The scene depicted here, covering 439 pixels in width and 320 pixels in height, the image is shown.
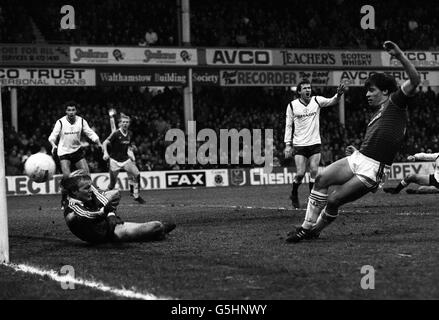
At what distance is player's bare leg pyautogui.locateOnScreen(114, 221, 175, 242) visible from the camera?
9.65 metres

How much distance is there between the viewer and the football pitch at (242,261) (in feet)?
20.2

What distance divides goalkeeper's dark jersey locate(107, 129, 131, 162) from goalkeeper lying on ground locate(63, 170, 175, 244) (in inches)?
394

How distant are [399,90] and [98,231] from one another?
13.2 ft

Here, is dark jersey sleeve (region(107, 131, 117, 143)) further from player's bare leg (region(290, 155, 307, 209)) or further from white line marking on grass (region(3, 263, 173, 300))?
white line marking on grass (region(3, 263, 173, 300))

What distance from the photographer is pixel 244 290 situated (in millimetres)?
6152

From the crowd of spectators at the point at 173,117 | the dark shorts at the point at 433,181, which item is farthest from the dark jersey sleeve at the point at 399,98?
the crowd of spectators at the point at 173,117

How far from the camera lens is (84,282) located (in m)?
6.75

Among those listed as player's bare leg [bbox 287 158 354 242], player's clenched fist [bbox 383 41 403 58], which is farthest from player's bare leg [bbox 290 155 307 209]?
player's clenched fist [bbox 383 41 403 58]

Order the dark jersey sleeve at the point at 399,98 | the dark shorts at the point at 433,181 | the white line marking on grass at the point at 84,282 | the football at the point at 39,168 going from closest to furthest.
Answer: the white line marking on grass at the point at 84,282
the dark jersey sleeve at the point at 399,98
the football at the point at 39,168
the dark shorts at the point at 433,181

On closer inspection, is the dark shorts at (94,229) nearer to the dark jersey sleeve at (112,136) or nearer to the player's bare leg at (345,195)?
the player's bare leg at (345,195)

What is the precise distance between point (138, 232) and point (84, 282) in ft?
9.67

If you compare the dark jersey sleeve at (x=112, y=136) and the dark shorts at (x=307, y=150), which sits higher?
the dark jersey sleeve at (x=112, y=136)

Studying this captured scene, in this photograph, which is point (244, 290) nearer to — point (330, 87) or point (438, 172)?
point (438, 172)

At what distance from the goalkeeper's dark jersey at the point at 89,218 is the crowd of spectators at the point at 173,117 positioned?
1945 centimetres
